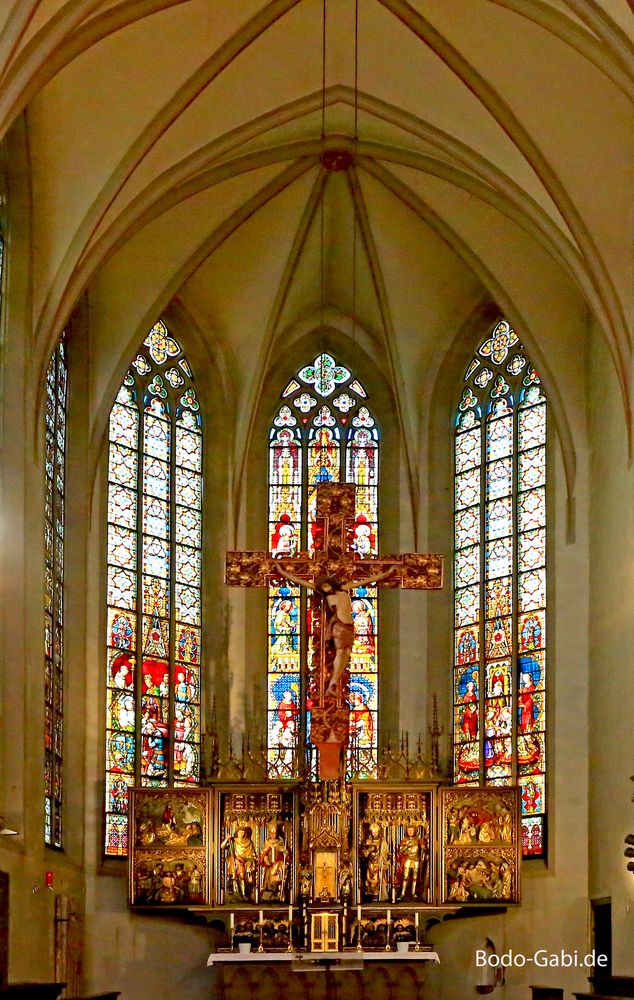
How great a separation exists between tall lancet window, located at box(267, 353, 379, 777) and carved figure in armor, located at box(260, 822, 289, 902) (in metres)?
2.03

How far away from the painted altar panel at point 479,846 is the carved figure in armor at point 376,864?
0.68 metres

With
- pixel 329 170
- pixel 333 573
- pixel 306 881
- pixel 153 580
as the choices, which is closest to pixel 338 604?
pixel 333 573

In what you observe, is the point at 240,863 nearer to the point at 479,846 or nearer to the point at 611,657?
the point at 479,846

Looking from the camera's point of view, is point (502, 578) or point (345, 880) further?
point (502, 578)

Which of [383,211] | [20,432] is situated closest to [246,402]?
[383,211]

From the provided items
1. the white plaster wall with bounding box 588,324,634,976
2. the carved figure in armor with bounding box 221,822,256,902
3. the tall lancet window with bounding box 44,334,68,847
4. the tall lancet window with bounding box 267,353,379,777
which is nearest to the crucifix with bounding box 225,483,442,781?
the carved figure in armor with bounding box 221,822,256,902

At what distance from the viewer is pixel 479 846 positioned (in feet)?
77.6

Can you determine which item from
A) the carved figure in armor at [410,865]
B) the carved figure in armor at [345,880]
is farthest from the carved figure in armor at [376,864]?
the carved figure in armor at [345,880]

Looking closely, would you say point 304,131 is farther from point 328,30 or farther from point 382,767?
point 382,767

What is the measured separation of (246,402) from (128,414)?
1762mm

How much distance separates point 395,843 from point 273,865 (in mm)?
1497

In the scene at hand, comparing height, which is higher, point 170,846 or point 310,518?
point 310,518

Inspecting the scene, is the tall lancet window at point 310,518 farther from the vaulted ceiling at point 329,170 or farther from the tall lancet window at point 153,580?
the tall lancet window at point 153,580

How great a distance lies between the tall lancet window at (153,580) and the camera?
25.5m
